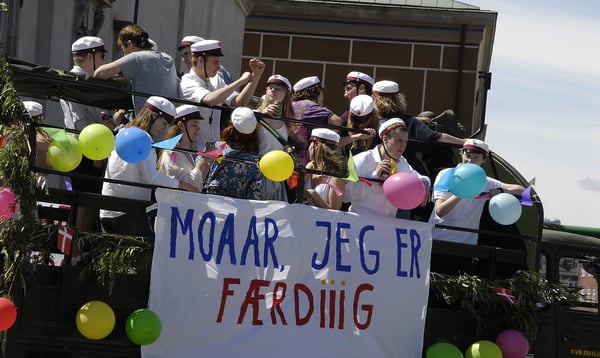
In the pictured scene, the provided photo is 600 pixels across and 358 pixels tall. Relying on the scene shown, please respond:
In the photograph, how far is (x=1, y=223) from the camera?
275 inches

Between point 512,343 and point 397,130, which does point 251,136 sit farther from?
point 512,343

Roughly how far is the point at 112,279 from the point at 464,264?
123 inches

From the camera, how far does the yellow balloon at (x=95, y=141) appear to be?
7117 mm

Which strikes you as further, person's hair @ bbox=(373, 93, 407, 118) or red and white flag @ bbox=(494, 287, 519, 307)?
person's hair @ bbox=(373, 93, 407, 118)

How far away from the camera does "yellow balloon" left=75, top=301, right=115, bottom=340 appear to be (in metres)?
7.10

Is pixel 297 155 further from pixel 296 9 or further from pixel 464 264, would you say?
pixel 296 9

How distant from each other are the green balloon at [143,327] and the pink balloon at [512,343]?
2.74m

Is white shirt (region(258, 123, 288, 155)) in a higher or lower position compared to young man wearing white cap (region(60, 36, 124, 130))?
lower

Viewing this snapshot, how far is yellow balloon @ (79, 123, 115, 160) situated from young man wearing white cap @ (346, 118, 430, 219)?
76.3 inches

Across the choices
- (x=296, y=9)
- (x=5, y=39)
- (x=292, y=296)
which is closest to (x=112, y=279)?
(x=292, y=296)

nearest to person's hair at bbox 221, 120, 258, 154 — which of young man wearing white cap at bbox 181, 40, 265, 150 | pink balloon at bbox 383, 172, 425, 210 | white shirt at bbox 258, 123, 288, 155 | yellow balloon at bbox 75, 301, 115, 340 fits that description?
white shirt at bbox 258, 123, 288, 155

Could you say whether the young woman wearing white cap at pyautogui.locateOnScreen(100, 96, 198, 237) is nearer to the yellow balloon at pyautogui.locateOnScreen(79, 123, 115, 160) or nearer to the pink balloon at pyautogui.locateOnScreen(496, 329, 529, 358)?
the yellow balloon at pyautogui.locateOnScreen(79, 123, 115, 160)

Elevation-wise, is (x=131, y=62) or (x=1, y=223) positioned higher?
(x=131, y=62)

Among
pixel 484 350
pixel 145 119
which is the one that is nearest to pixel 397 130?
pixel 484 350
